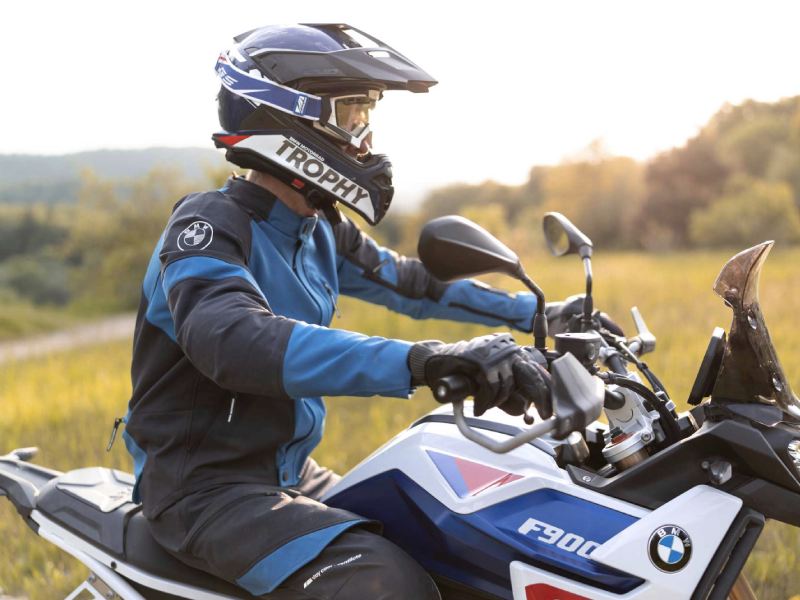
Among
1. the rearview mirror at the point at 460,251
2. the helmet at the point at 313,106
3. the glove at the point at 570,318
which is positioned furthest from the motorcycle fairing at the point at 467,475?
the helmet at the point at 313,106

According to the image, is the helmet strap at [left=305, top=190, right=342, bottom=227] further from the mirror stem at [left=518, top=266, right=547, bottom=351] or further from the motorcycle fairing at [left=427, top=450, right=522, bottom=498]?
the motorcycle fairing at [left=427, top=450, right=522, bottom=498]

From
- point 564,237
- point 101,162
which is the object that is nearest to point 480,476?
point 564,237

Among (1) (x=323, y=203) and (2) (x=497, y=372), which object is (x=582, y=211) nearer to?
(1) (x=323, y=203)

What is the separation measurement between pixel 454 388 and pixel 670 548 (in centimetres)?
58

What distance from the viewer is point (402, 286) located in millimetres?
3109

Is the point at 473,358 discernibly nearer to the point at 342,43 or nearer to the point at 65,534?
the point at 342,43

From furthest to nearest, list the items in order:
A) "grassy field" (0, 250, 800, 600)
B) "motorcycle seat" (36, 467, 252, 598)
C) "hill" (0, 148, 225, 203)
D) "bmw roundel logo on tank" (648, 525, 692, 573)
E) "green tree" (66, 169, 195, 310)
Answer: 1. "green tree" (66, 169, 195, 310)
2. "hill" (0, 148, 225, 203)
3. "grassy field" (0, 250, 800, 600)
4. "motorcycle seat" (36, 467, 252, 598)
5. "bmw roundel logo on tank" (648, 525, 692, 573)

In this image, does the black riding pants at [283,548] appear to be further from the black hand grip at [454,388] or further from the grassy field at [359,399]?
the grassy field at [359,399]

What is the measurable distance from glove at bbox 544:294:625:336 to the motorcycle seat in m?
1.14

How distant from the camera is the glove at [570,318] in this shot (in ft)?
8.11

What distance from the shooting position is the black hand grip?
1.68m

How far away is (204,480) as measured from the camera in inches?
90.0

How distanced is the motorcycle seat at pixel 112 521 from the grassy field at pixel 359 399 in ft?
3.59

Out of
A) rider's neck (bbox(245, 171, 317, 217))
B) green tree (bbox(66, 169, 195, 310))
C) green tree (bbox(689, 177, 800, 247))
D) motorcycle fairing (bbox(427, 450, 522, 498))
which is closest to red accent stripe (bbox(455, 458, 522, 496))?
motorcycle fairing (bbox(427, 450, 522, 498))
